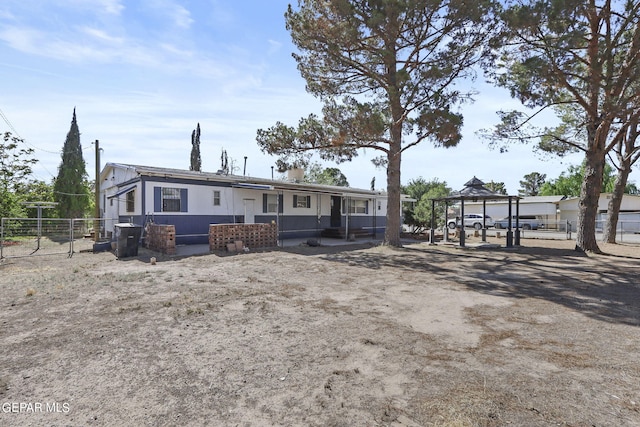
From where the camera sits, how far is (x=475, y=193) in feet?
50.9

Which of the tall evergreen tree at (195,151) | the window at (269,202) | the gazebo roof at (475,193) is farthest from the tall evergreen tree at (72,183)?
the gazebo roof at (475,193)

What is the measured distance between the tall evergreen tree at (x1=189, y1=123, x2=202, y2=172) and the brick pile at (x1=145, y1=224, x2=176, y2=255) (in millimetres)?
25590

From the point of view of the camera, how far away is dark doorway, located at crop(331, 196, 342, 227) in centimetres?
2070

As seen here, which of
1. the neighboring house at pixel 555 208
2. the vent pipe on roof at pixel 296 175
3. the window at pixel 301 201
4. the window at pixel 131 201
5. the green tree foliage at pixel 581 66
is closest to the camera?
the green tree foliage at pixel 581 66

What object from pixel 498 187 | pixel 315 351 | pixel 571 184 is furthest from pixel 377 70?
pixel 498 187

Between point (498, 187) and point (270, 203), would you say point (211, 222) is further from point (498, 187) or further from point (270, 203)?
point (498, 187)

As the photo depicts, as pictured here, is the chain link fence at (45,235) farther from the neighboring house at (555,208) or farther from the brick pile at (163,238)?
the neighboring house at (555,208)

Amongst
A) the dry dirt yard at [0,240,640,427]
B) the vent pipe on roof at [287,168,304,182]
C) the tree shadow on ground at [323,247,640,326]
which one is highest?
the vent pipe on roof at [287,168,304,182]

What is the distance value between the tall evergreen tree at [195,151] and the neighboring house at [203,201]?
55.3 feet

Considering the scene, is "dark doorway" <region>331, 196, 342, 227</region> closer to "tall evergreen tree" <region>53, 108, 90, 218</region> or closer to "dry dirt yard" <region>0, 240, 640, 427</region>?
"dry dirt yard" <region>0, 240, 640, 427</region>

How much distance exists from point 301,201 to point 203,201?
18.3ft

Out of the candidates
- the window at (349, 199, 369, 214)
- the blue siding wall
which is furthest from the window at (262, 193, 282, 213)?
the window at (349, 199, 369, 214)

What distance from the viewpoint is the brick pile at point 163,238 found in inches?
465

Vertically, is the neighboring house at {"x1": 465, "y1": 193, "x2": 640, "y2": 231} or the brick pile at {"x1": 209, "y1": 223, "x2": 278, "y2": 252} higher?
the neighboring house at {"x1": 465, "y1": 193, "x2": 640, "y2": 231}
